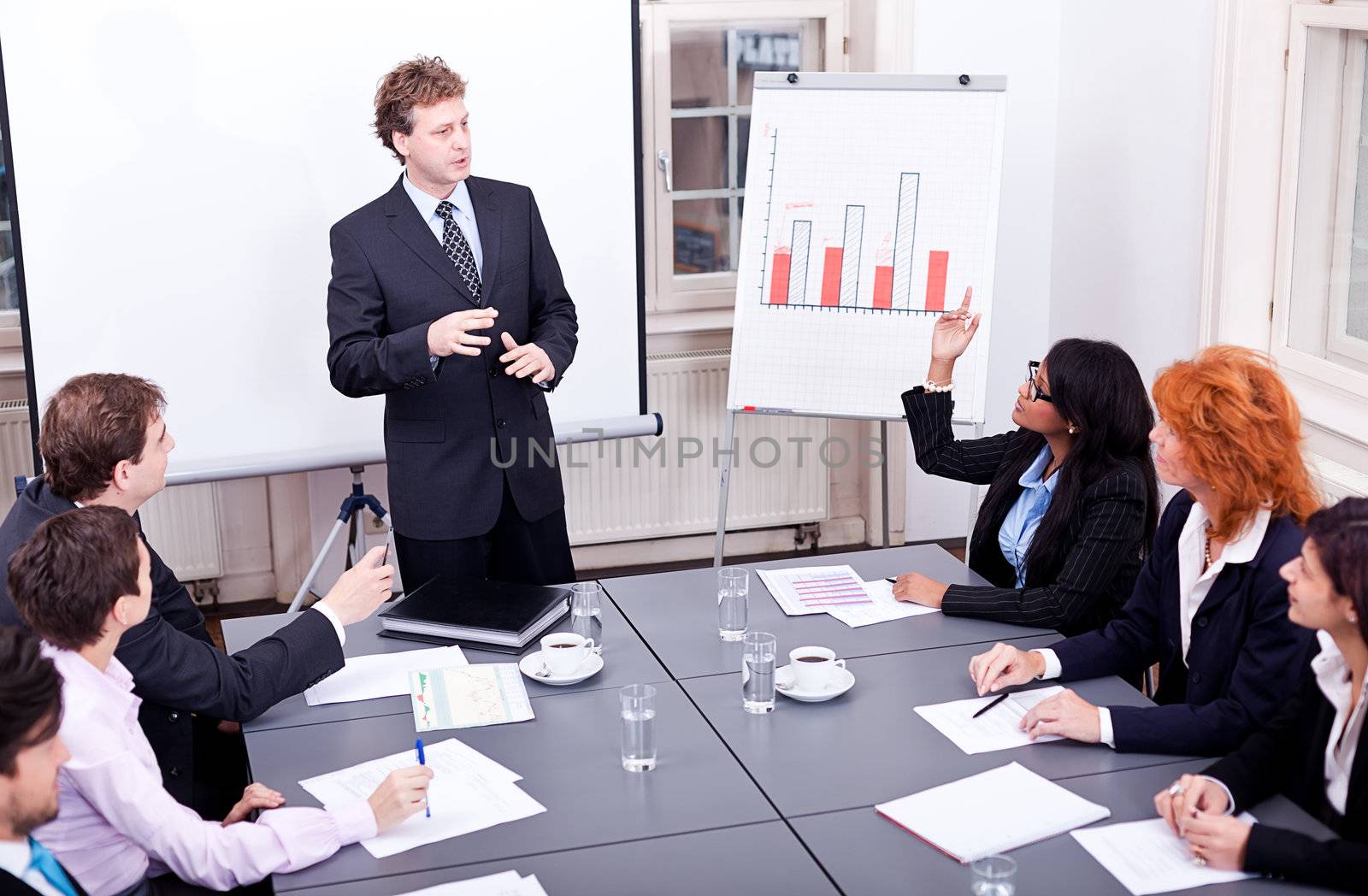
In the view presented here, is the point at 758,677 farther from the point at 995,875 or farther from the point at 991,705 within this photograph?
the point at 995,875

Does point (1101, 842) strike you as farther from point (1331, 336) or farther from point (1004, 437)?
point (1331, 336)

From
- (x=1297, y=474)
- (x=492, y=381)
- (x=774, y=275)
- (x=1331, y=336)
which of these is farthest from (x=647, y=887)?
(x=1331, y=336)

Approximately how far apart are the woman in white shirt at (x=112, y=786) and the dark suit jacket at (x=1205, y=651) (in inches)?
44.5

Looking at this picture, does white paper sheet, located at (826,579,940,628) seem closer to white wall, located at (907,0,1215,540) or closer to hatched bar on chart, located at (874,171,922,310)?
hatched bar on chart, located at (874,171,922,310)

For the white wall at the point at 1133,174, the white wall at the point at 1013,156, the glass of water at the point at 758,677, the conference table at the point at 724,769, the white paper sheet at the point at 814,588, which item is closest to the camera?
the conference table at the point at 724,769

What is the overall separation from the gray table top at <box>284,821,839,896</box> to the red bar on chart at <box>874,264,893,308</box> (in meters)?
2.33

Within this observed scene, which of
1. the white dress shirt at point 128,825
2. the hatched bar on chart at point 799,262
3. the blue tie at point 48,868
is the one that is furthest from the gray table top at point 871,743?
the hatched bar on chart at point 799,262

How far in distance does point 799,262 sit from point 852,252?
0.15 metres

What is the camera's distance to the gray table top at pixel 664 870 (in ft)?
5.73

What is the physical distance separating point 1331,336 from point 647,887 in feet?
9.49

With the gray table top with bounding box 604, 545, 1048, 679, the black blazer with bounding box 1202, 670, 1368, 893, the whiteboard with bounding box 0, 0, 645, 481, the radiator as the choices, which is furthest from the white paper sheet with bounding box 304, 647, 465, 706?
the radiator

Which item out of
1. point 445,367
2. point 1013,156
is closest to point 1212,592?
point 445,367

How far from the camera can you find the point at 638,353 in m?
4.21

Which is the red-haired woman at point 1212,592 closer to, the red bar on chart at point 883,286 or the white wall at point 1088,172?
the red bar on chart at point 883,286
